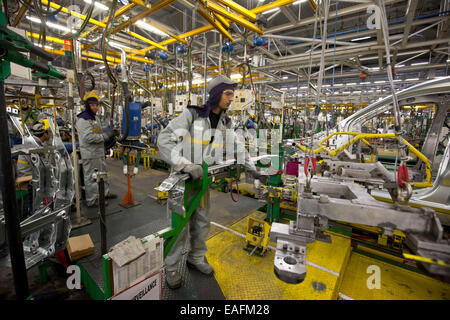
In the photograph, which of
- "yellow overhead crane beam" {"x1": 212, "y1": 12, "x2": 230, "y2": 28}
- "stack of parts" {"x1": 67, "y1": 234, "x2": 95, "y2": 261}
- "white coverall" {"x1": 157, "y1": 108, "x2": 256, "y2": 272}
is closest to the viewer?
"white coverall" {"x1": 157, "y1": 108, "x2": 256, "y2": 272}

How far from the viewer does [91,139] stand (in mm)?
3729

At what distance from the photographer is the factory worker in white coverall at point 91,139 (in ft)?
12.2

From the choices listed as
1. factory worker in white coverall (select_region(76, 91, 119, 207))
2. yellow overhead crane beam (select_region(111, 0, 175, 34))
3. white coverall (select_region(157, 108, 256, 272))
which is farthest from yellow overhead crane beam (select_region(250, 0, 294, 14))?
factory worker in white coverall (select_region(76, 91, 119, 207))

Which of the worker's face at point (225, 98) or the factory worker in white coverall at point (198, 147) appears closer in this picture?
the factory worker in white coverall at point (198, 147)

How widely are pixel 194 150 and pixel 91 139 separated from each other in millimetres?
2692

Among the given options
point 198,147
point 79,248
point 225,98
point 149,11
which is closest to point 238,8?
point 149,11

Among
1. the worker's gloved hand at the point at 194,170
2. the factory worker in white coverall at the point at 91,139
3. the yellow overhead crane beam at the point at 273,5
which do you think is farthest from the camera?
the factory worker in white coverall at the point at 91,139

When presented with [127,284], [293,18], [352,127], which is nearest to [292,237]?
[127,284]

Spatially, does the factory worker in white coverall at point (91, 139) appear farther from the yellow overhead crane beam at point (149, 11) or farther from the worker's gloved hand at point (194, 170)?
the worker's gloved hand at point (194, 170)

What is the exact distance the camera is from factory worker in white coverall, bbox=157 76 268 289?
6.40ft

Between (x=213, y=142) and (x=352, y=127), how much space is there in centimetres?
332

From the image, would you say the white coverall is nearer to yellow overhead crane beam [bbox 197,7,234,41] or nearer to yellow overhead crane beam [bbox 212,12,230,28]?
yellow overhead crane beam [bbox 197,7,234,41]

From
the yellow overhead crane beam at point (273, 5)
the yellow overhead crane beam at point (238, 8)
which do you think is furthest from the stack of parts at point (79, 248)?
the yellow overhead crane beam at point (273, 5)

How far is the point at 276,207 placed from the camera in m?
3.38
